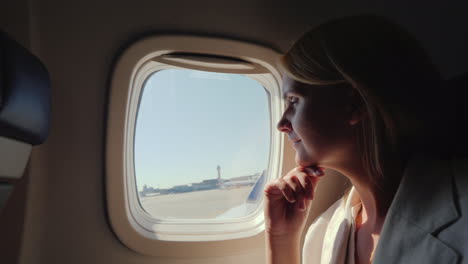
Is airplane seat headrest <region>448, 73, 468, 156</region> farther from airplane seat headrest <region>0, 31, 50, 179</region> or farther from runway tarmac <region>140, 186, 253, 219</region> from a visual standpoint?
airplane seat headrest <region>0, 31, 50, 179</region>

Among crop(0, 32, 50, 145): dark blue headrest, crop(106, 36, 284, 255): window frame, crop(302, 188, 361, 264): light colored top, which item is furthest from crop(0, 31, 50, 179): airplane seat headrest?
crop(302, 188, 361, 264): light colored top

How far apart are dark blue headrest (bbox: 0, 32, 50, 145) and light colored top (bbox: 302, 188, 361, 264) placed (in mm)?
1033

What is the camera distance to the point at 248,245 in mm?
1613

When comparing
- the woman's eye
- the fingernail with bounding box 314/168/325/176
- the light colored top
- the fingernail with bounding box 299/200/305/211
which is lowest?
the light colored top

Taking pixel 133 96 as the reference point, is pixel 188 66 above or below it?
above

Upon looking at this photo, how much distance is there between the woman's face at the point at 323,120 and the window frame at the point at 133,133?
0.44 metres

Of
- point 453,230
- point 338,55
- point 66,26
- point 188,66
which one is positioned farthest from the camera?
point 188,66

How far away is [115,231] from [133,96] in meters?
0.59

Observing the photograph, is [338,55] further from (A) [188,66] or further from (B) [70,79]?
(B) [70,79]

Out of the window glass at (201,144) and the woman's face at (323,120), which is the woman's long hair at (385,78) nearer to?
the woman's face at (323,120)

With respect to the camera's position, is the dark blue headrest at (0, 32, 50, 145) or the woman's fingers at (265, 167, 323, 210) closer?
the dark blue headrest at (0, 32, 50, 145)

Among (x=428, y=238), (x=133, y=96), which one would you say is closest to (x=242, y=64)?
(x=133, y=96)

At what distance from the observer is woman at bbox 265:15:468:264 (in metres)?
0.87

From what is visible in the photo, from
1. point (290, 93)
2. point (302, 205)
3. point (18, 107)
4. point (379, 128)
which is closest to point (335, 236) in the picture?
point (302, 205)
